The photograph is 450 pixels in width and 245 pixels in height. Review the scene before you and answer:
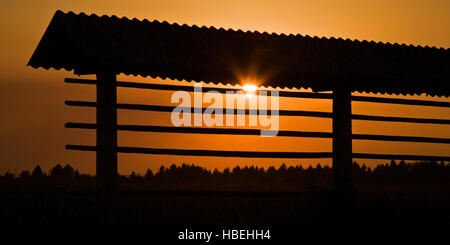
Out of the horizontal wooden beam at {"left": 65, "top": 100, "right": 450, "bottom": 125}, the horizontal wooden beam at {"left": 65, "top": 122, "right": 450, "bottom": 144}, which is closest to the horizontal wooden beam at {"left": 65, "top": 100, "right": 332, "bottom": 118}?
the horizontal wooden beam at {"left": 65, "top": 100, "right": 450, "bottom": 125}

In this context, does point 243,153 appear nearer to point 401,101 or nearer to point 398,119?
point 398,119

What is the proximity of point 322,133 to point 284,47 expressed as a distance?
2071 mm

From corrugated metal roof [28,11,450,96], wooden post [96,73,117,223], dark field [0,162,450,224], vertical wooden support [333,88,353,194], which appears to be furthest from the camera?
vertical wooden support [333,88,353,194]

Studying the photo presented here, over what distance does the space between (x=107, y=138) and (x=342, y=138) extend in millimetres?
5229

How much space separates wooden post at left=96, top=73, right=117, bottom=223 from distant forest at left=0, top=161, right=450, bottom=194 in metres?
2.03

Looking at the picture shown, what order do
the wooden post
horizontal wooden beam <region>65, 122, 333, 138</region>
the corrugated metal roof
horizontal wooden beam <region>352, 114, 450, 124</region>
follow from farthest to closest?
horizontal wooden beam <region>352, 114, 450, 124</region> → horizontal wooden beam <region>65, 122, 333, 138</region> → the wooden post → the corrugated metal roof

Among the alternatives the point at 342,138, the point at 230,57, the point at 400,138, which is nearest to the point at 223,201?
the point at 230,57

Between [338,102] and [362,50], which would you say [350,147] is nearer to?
[338,102]

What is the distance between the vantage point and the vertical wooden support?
13773 millimetres

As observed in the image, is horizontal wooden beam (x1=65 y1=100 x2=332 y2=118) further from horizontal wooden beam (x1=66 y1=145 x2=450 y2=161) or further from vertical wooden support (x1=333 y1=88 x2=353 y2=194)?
horizontal wooden beam (x1=66 y1=145 x2=450 y2=161)

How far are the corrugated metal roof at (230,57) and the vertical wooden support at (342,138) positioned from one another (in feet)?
1.09

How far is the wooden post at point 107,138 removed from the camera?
1159 centimetres

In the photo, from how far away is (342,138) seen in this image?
13867 millimetres

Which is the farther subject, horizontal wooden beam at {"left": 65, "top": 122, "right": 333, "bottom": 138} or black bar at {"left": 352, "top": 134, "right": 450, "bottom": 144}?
black bar at {"left": 352, "top": 134, "right": 450, "bottom": 144}
